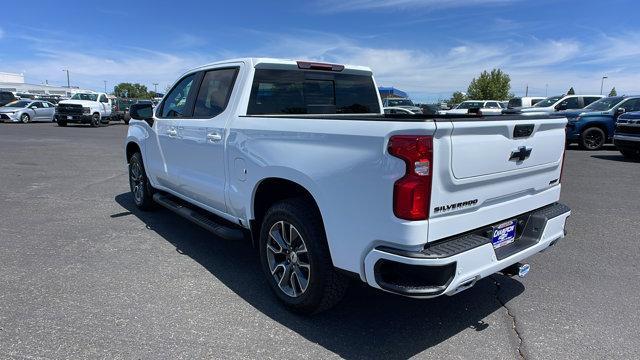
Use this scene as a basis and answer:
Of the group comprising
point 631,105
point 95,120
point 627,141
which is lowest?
point 95,120

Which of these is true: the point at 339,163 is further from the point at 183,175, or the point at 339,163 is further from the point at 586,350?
the point at 183,175

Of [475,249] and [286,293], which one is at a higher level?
[475,249]

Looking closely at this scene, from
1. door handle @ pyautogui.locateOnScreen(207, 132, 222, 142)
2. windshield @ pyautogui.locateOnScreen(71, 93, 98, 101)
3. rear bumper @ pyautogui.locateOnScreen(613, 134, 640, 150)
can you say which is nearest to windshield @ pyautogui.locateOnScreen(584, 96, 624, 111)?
rear bumper @ pyautogui.locateOnScreen(613, 134, 640, 150)

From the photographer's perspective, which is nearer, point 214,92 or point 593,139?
point 214,92

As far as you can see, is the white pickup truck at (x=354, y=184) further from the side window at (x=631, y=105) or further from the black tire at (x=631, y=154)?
the side window at (x=631, y=105)

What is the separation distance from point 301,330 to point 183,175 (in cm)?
244

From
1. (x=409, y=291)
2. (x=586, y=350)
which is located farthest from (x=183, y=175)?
(x=586, y=350)

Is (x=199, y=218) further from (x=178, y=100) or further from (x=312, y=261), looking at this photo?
(x=312, y=261)

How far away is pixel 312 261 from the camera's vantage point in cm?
321

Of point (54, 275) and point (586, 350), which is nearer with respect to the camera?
point (586, 350)

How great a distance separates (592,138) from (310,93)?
47.0 feet

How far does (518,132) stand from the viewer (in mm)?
3059

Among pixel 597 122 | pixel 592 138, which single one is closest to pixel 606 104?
pixel 597 122

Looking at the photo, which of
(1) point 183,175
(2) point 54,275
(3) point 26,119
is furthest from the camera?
(3) point 26,119
